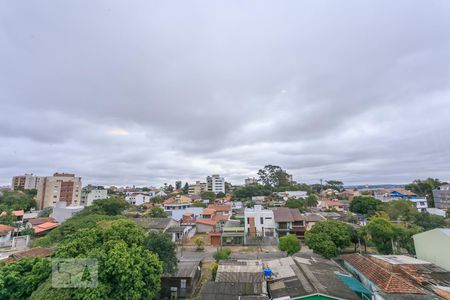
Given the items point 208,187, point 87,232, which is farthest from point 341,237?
point 208,187

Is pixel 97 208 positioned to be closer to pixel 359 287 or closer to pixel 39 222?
pixel 39 222

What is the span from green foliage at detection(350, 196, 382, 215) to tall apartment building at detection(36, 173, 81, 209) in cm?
6196

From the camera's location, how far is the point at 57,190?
1998 inches

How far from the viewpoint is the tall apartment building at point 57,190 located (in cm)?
5022

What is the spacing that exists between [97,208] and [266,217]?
25861mm

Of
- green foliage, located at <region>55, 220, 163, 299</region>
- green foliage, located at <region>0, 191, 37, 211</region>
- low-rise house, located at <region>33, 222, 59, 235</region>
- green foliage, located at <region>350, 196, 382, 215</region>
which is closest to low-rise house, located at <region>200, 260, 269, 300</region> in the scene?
green foliage, located at <region>55, 220, 163, 299</region>

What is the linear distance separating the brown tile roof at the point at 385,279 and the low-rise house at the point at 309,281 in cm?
97

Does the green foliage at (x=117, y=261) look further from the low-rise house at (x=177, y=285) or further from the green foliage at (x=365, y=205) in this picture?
the green foliage at (x=365, y=205)

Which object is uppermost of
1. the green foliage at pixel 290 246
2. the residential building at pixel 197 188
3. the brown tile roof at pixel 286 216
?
the residential building at pixel 197 188

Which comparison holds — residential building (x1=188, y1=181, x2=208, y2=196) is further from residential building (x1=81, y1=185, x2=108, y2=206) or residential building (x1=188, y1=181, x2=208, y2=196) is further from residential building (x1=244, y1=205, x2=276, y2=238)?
residential building (x1=244, y1=205, x2=276, y2=238)

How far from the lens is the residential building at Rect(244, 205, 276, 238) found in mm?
29344

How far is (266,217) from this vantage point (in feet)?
98.3

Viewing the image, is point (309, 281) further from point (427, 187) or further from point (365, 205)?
point (427, 187)

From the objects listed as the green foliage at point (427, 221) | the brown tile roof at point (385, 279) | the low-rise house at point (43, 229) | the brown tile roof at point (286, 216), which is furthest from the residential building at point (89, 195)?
the green foliage at point (427, 221)
